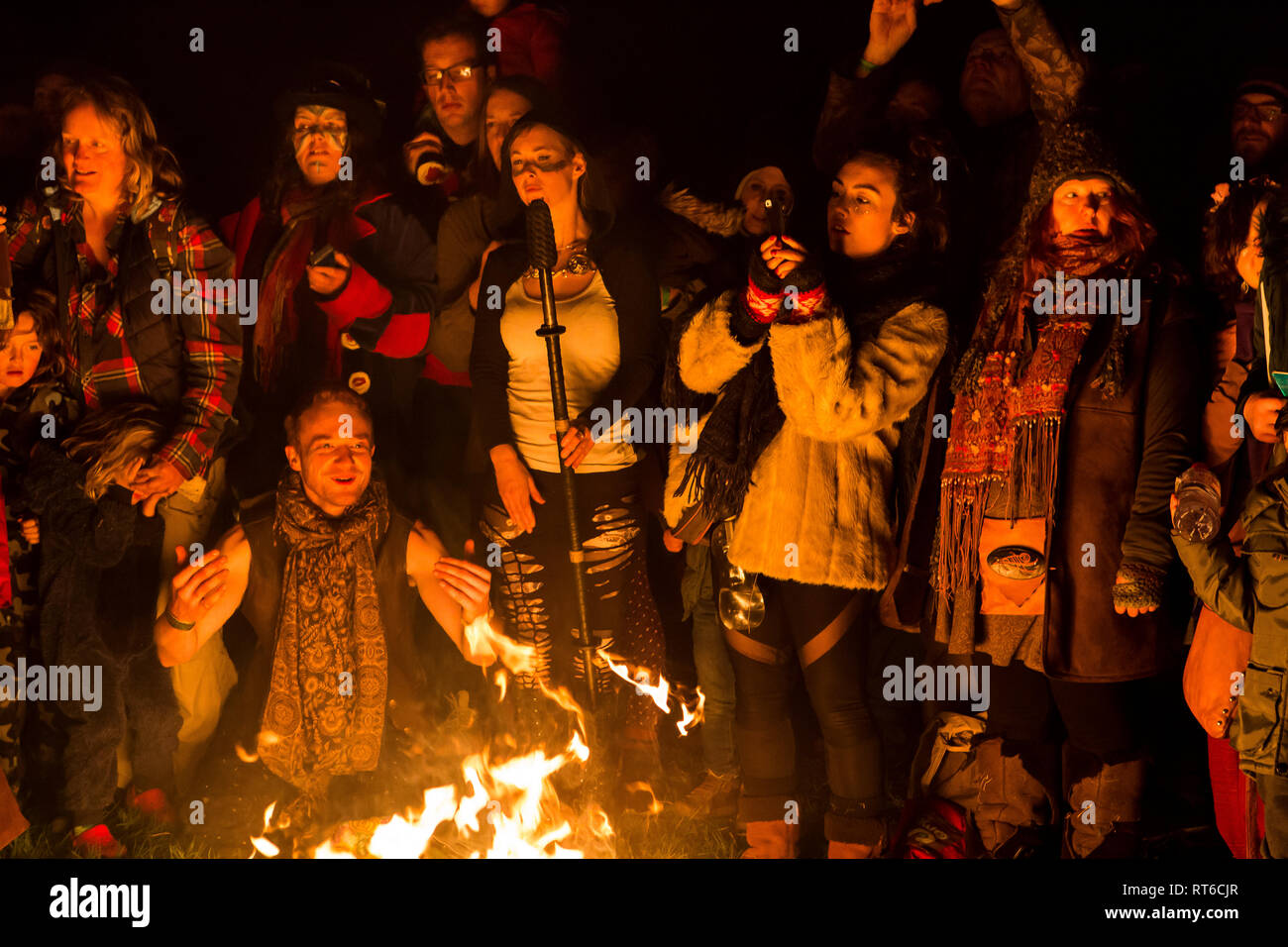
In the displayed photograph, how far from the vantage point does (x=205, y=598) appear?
4.76 meters

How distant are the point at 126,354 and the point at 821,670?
255cm

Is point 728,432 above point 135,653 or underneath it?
above

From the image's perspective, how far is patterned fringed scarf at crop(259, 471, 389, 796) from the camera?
185 inches

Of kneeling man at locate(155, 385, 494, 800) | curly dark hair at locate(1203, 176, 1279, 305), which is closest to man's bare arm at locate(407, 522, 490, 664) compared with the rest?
Answer: kneeling man at locate(155, 385, 494, 800)

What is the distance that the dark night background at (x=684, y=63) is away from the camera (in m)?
4.41

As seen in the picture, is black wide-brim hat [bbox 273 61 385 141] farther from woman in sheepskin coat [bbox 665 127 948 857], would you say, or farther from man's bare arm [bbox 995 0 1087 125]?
man's bare arm [bbox 995 0 1087 125]

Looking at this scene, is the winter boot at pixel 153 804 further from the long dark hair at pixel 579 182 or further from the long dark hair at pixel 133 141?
the long dark hair at pixel 579 182

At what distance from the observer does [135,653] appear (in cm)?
478

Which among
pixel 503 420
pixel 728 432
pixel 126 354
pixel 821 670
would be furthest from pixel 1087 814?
pixel 126 354

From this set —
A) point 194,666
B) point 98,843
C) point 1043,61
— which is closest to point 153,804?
point 98,843

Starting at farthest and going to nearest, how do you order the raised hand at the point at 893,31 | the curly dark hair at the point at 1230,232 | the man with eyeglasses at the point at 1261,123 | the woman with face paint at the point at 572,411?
the woman with face paint at the point at 572,411
the raised hand at the point at 893,31
the man with eyeglasses at the point at 1261,123
the curly dark hair at the point at 1230,232

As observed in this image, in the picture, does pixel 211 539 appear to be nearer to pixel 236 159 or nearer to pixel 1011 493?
pixel 236 159

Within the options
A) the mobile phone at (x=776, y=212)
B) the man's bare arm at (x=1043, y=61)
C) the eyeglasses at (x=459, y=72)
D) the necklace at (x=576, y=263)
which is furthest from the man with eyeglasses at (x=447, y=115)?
the man's bare arm at (x=1043, y=61)

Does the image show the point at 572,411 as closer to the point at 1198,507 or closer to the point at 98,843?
the point at 1198,507
